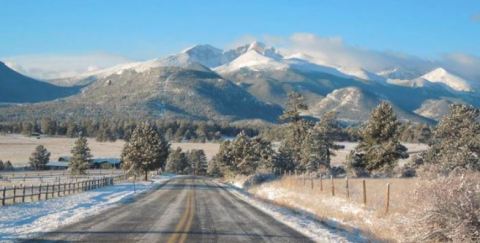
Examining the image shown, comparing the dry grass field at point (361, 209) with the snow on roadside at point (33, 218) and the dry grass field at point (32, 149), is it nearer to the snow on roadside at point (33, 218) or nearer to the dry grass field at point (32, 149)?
the snow on roadside at point (33, 218)

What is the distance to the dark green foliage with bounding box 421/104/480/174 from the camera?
185 ft

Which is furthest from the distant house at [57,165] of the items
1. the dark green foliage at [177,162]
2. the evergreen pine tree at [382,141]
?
the evergreen pine tree at [382,141]

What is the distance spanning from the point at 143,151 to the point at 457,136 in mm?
47948

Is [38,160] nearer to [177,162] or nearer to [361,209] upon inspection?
[177,162]

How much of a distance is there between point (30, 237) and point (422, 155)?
6177 cm

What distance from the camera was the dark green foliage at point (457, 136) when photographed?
56.3 meters

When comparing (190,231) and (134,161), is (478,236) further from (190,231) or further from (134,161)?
(134,161)

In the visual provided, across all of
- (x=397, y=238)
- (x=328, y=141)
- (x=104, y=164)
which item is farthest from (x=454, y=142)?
(x=104, y=164)

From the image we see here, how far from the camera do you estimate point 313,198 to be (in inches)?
1339

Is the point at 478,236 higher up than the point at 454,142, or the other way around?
the point at 454,142

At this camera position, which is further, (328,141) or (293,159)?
(293,159)

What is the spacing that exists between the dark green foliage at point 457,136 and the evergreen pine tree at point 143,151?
4283 centimetres

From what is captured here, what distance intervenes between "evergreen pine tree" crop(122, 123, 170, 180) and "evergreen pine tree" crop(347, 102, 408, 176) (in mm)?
35596

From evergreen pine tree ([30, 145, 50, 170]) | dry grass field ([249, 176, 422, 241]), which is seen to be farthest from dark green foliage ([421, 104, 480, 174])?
evergreen pine tree ([30, 145, 50, 170])
